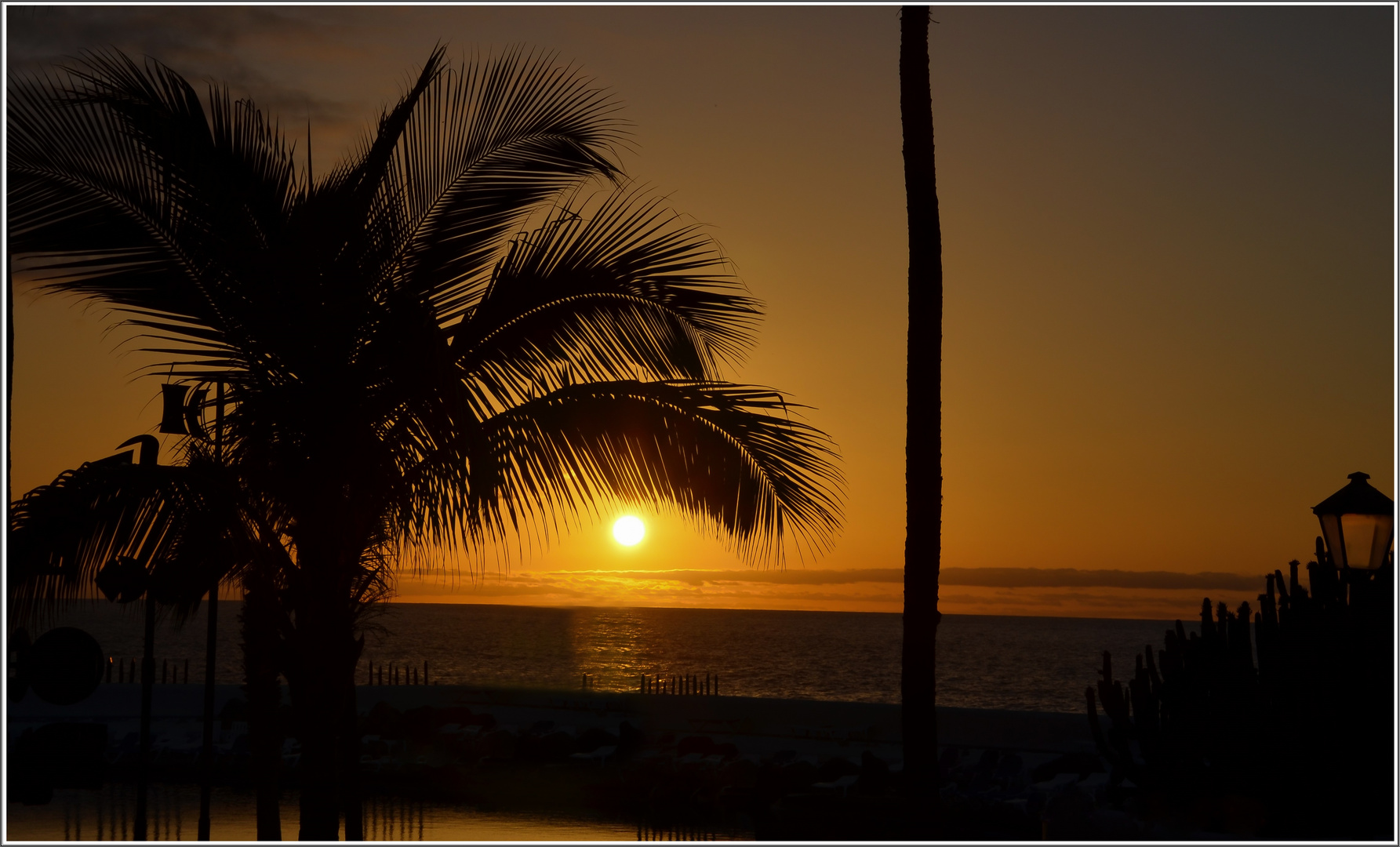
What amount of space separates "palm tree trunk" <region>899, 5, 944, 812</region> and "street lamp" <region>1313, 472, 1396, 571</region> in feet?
9.26

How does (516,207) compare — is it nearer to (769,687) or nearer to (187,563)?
(187,563)

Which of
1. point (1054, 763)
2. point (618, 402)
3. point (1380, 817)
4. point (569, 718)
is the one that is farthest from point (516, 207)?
point (569, 718)

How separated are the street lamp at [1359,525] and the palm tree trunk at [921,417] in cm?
282

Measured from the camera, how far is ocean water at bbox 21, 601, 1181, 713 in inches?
3223

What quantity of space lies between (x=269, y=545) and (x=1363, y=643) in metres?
7.78

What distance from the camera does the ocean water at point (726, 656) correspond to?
8188 centimetres

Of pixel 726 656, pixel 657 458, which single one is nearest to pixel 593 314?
pixel 657 458

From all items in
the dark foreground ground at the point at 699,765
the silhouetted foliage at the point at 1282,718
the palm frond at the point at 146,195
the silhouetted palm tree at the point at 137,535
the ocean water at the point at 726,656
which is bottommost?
the ocean water at the point at 726,656

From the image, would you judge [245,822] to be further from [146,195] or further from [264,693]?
[146,195]

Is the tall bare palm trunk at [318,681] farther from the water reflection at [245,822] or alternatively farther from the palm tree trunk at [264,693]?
the water reflection at [245,822]

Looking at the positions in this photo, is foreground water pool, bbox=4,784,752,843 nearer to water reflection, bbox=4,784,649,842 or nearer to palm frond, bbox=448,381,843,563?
water reflection, bbox=4,784,649,842

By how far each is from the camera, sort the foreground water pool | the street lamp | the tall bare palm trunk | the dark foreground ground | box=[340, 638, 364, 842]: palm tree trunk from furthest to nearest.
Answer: the foreground water pool
the dark foreground ground
the street lamp
box=[340, 638, 364, 842]: palm tree trunk
the tall bare palm trunk

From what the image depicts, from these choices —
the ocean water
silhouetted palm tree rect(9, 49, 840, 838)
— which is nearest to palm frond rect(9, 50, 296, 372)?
silhouetted palm tree rect(9, 49, 840, 838)

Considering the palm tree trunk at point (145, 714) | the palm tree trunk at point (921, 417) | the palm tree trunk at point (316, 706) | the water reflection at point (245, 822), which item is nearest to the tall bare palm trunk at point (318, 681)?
the palm tree trunk at point (316, 706)
